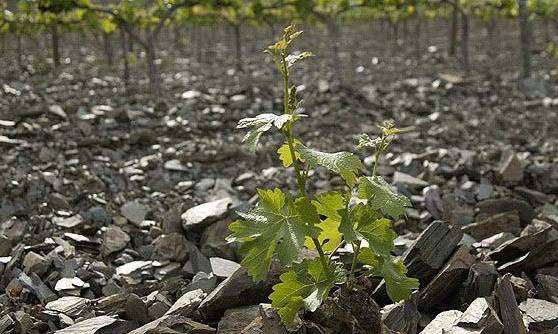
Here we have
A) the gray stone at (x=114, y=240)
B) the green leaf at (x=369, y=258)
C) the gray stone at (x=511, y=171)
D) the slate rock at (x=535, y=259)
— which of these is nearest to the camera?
the green leaf at (x=369, y=258)

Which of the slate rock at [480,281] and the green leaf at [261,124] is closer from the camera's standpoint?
the green leaf at [261,124]

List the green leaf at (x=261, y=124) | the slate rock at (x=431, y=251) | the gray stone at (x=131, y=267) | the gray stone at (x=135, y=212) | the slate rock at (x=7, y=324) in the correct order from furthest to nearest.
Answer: the gray stone at (x=135, y=212) < the gray stone at (x=131, y=267) < the slate rock at (x=431, y=251) < the slate rock at (x=7, y=324) < the green leaf at (x=261, y=124)

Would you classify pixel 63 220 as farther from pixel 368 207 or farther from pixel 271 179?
pixel 368 207

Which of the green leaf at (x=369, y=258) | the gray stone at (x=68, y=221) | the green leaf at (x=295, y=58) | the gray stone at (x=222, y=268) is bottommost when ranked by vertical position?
the gray stone at (x=68, y=221)

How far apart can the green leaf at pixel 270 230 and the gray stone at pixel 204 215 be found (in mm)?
2493

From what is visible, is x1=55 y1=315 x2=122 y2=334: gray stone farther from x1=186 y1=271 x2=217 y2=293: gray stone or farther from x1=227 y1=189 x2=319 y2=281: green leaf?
x1=227 y1=189 x2=319 y2=281: green leaf

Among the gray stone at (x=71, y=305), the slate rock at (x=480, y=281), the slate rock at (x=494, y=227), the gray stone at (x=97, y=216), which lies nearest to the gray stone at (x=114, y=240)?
the gray stone at (x=97, y=216)

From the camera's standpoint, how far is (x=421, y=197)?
702 cm

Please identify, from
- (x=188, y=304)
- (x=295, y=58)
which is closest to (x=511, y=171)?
(x=188, y=304)

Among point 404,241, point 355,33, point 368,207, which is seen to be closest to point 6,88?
point 404,241

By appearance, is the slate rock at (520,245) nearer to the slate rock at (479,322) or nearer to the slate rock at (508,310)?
the slate rock at (508,310)

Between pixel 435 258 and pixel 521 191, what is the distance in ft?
11.9

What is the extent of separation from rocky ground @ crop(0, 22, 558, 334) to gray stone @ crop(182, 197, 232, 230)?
Result: 0.01 m

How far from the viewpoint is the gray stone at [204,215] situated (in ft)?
→ 18.6
